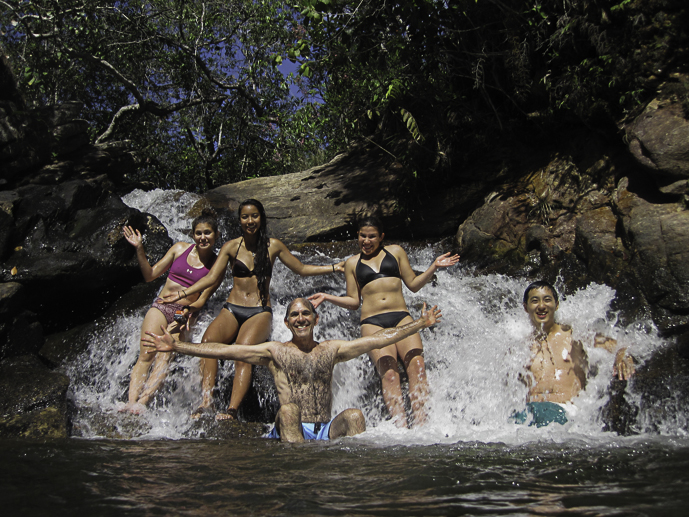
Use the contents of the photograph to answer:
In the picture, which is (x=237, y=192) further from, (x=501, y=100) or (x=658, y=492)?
(x=658, y=492)

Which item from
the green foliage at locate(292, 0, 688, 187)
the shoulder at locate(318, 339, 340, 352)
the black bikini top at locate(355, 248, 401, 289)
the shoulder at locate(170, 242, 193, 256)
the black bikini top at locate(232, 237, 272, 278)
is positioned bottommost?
the shoulder at locate(318, 339, 340, 352)

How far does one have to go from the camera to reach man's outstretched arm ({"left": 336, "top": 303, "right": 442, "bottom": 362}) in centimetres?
407

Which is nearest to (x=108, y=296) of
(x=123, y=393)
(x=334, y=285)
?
(x=123, y=393)

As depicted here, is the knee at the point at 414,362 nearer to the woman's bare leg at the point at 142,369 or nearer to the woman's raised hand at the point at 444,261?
the woman's raised hand at the point at 444,261

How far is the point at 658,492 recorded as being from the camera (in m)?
2.38

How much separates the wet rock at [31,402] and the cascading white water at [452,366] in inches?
9.7

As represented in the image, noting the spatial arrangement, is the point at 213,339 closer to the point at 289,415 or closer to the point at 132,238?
the point at 289,415

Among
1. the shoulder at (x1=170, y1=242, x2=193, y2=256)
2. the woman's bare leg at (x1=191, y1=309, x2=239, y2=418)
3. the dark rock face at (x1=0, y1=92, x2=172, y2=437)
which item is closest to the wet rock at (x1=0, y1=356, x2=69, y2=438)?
the dark rock face at (x1=0, y1=92, x2=172, y2=437)

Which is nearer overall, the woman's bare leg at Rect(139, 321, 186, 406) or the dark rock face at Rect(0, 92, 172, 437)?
the dark rock face at Rect(0, 92, 172, 437)

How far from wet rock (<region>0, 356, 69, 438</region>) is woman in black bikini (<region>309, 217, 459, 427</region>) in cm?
241

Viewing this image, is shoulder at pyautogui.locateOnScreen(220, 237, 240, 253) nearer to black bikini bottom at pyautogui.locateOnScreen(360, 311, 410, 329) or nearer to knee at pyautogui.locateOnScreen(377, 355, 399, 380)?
black bikini bottom at pyautogui.locateOnScreen(360, 311, 410, 329)

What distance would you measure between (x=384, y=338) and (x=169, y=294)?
2578 millimetres

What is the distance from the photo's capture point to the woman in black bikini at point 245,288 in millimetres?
5156

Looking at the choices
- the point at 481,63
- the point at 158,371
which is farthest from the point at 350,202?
the point at 158,371
